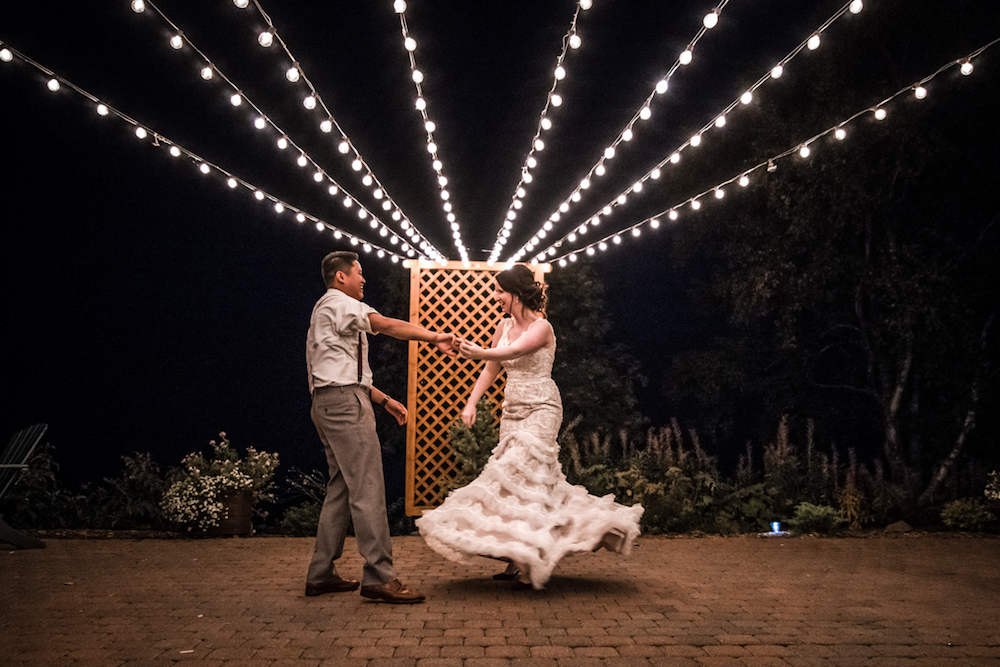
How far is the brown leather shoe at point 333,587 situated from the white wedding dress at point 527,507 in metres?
0.42

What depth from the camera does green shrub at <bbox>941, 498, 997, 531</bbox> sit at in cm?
611

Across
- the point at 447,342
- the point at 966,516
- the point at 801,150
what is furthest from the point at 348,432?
the point at 966,516

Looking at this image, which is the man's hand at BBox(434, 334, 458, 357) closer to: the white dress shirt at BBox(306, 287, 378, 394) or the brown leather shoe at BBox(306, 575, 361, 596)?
the white dress shirt at BBox(306, 287, 378, 394)

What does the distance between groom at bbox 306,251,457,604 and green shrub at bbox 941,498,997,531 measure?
4.83 meters

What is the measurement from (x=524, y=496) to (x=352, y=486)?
2.61 feet

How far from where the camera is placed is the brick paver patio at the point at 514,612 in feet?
8.34

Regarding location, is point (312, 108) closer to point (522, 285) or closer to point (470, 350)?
point (522, 285)

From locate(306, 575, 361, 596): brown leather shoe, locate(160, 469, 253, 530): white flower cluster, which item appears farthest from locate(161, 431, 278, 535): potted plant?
locate(306, 575, 361, 596): brown leather shoe

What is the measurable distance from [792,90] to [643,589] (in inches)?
267

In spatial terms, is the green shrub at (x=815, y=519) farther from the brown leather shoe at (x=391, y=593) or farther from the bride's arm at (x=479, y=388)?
the brown leather shoe at (x=391, y=593)

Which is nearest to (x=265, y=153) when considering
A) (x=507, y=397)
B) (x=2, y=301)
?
(x=2, y=301)

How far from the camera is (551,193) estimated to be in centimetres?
866

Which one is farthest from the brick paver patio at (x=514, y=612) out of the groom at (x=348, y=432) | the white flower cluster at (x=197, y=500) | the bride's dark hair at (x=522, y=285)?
the bride's dark hair at (x=522, y=285)

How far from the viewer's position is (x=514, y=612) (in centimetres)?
318
